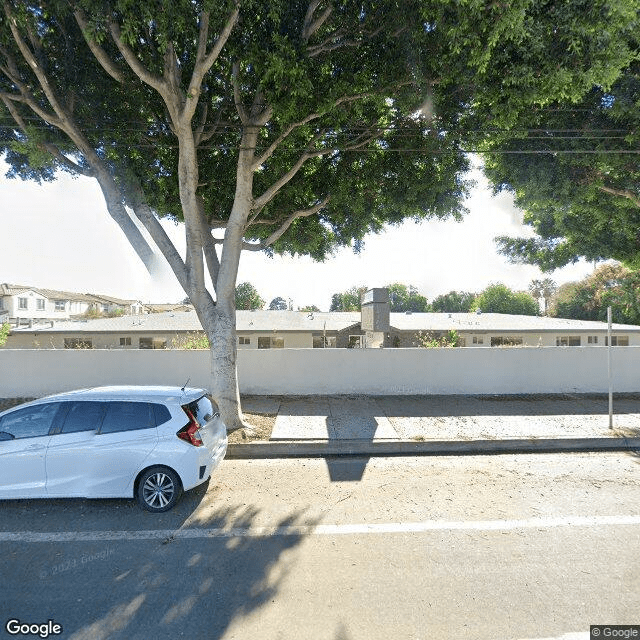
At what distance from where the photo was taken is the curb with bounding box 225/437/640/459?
701 cm

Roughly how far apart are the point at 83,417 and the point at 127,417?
0.56 metres

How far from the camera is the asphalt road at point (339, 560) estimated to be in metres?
3.01

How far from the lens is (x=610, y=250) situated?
12.0 m

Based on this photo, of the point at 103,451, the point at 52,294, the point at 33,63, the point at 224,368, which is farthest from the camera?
the point at 52,294

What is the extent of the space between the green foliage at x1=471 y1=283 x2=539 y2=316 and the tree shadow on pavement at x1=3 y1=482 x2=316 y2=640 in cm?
6517

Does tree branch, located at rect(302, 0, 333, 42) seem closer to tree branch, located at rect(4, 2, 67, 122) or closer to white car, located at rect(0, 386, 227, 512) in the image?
tree branch, located at rect(4, 2, 67, 122)

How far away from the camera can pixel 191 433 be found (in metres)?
4.91

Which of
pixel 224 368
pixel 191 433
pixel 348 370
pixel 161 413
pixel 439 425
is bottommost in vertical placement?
pixel 439 425

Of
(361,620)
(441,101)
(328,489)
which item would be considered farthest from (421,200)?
(361,620)

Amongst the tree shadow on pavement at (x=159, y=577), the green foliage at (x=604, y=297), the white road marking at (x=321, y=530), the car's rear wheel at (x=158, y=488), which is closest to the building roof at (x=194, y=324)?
the car's rear wheel at (x=158, y=488)

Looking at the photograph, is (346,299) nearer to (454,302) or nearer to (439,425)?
(454,302)

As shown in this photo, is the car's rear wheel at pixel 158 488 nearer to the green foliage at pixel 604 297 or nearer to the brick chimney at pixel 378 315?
the brick chimney at pixel 378 315

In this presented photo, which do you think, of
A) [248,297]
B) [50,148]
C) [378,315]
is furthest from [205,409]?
[248,297]

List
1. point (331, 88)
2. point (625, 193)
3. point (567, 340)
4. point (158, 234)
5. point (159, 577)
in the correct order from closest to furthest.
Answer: point (159, 577) < point (331, 88) < point (158, 234) < point (625, 193) < point (567, 340)
